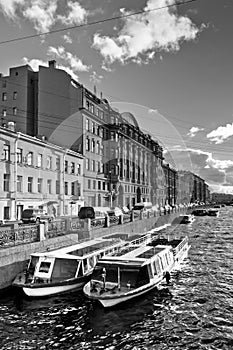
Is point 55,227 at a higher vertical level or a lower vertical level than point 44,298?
higher

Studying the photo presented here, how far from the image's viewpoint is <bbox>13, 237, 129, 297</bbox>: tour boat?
16206mm

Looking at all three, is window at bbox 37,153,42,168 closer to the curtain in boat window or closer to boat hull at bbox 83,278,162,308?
the curtain in boat window

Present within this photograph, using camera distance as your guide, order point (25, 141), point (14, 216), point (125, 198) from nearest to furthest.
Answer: point (14, 216) → point (25, 141) → point (125, 198)

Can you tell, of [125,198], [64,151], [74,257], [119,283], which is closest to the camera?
[119,283]

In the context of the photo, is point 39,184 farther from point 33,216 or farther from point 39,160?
point 33,216

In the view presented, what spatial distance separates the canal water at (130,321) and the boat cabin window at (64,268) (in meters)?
1.01

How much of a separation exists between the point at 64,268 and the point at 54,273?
0.60m

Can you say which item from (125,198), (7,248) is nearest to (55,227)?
(7,248)

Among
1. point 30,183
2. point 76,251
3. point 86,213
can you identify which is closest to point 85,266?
point 76,251

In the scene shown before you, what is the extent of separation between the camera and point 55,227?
24.9 metres

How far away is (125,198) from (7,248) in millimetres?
51585

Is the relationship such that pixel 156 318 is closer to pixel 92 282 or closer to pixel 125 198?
pixel 92 282

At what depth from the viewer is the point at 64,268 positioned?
57.8 feet

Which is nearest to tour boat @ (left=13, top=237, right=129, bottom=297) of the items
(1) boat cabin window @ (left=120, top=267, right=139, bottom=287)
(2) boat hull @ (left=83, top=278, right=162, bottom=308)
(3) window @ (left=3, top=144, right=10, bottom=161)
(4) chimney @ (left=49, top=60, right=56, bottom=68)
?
(2) boat hull @ (left=83, top=278, right=162, bottom=308)
